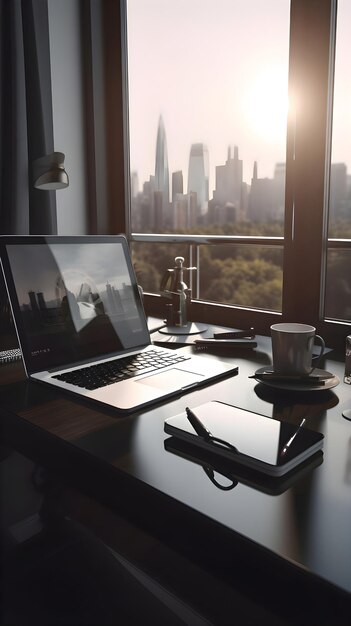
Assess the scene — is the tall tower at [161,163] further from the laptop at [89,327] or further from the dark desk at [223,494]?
the dark desk at [223,494]

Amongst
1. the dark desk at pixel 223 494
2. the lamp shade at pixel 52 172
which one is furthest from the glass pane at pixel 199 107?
the dark desk at pixel 223 494

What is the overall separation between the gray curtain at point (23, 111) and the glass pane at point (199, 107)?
0.42 m

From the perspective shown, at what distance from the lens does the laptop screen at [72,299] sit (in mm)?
1044

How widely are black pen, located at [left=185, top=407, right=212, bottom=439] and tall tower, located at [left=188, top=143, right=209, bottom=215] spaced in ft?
5.16

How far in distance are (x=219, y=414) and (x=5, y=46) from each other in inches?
70.1

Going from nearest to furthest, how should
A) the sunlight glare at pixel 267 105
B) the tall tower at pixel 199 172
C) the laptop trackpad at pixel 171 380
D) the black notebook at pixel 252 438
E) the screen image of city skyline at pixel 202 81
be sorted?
the black notebook at pixel 252 438, the laptop trackpad at pixel 171 380, the sunlight glare at pixel 267 105, the screen image of city skyline at pixel 202 81, the tall tower at pixel 199 172

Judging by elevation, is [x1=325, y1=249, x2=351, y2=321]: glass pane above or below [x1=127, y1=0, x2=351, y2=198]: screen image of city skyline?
below

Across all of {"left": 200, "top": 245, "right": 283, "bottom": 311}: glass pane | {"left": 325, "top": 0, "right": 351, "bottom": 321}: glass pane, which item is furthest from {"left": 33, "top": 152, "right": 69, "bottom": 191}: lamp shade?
{"left": 200, "top": 245, "right": 283, "bottom": 311}: glass pane

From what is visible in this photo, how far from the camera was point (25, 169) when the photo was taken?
1961 millimetres

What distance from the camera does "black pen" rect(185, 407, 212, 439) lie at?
71cm

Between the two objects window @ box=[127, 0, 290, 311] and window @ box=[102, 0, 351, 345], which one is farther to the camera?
window @ box=[127, 0, 290, 311]

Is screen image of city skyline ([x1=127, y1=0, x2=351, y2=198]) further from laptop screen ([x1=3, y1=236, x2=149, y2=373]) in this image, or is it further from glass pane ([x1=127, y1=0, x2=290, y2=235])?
laptop screen ([x1=3, y1=236, x2=149, y2=373])

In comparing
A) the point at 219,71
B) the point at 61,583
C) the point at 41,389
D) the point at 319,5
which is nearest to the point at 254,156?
the point at 219,71

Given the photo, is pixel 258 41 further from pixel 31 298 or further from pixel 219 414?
pixel 219 414
